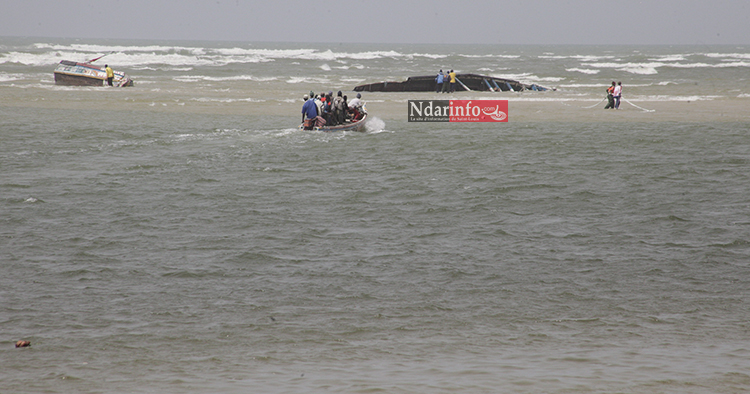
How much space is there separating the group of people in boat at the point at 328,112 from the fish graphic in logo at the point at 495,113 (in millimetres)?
6068

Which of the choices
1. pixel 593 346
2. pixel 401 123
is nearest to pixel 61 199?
pixel 593 346

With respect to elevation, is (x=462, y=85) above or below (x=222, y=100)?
above

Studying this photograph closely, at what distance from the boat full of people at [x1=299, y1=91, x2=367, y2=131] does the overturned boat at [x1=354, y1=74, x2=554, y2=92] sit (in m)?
16.1

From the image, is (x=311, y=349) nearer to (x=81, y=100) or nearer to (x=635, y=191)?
(x=635, y=191)

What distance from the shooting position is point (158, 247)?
989 centimetres

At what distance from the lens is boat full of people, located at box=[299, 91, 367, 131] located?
73.7ft

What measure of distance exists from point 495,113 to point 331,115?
7689 mm

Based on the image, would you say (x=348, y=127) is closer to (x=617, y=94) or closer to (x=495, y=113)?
(x=495, y=113)

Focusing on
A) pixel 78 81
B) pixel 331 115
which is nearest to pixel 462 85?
pixel 331 115

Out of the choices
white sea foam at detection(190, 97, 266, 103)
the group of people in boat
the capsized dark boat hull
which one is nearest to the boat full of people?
the group of people in boat

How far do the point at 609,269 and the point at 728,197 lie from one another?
18.3 feet

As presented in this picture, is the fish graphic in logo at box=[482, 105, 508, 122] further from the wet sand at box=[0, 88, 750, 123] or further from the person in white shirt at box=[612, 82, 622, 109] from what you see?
the person in white shirt at box=[612, 82, 622, 109]

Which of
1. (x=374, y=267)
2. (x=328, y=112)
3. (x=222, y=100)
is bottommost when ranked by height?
(x=374, y=267)

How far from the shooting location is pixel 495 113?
1069 inches
